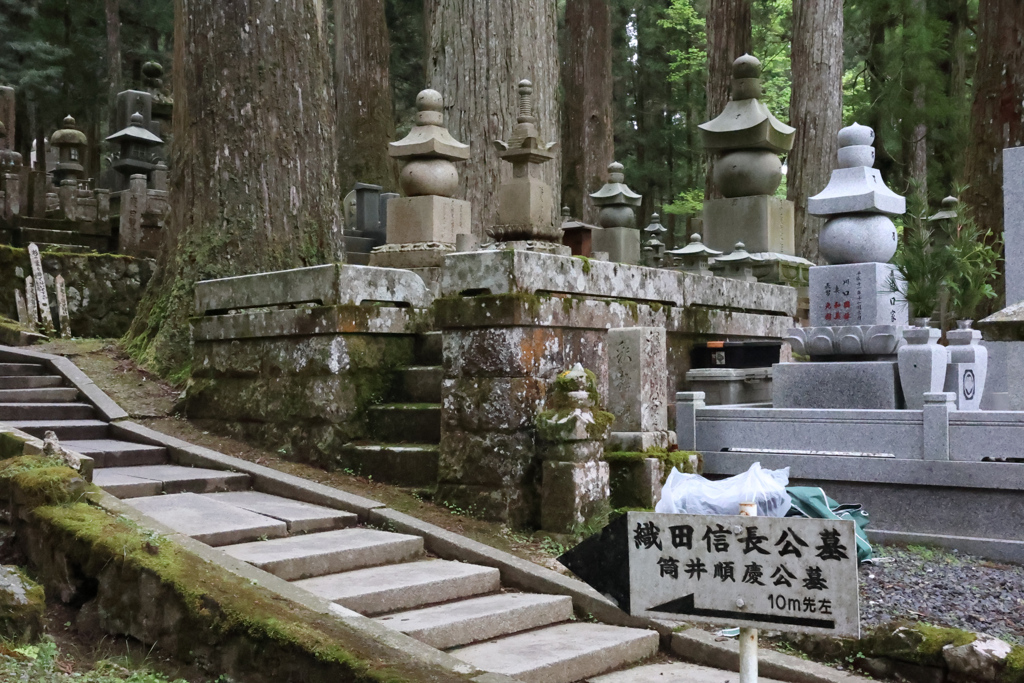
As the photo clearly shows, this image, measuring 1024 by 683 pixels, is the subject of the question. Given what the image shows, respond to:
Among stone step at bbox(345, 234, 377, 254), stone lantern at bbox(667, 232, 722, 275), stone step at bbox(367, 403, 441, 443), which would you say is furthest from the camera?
stone step at bbox(345, 234, 377, 254)

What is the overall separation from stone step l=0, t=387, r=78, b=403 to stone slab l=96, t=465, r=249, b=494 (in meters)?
1.78

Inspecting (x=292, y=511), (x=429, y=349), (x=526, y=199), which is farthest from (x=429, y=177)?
(x=292, y=511)

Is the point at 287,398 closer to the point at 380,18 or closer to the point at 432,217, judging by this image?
the point at 432,217

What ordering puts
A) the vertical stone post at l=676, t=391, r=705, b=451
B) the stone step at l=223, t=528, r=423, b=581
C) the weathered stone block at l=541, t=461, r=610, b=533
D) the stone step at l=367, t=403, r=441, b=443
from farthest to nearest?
the vertical stone post at l=676, t=391, r=705, b=451 → the stone step at l=367, t=403, r=441, b=443 → the weathered stone block at l=541, t=461, r=610, b=533 → the stone step at l=223, t=528, r=423, b=581

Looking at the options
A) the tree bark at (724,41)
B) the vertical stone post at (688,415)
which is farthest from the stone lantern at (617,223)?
the vertical stone post at (688,415)

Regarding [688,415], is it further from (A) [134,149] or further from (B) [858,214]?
(A) [134,149]

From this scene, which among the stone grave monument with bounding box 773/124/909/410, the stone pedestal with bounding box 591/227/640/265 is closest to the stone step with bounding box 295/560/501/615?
the stone grave monument with bounding box 773/124/909/410

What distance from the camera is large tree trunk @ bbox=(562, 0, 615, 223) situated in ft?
71.8

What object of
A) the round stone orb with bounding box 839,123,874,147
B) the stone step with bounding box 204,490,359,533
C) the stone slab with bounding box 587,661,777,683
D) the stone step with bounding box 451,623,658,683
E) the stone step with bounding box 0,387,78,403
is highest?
the round stone orb with bounding box 839,123,874,147

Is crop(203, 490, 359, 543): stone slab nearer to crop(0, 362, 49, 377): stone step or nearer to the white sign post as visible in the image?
the white sign post

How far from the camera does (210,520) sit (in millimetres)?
5750

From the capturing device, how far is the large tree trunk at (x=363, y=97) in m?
20.0

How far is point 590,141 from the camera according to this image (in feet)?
72.1

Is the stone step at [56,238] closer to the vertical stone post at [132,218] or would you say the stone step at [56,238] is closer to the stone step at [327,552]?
the vertical stone post at [132,218]
